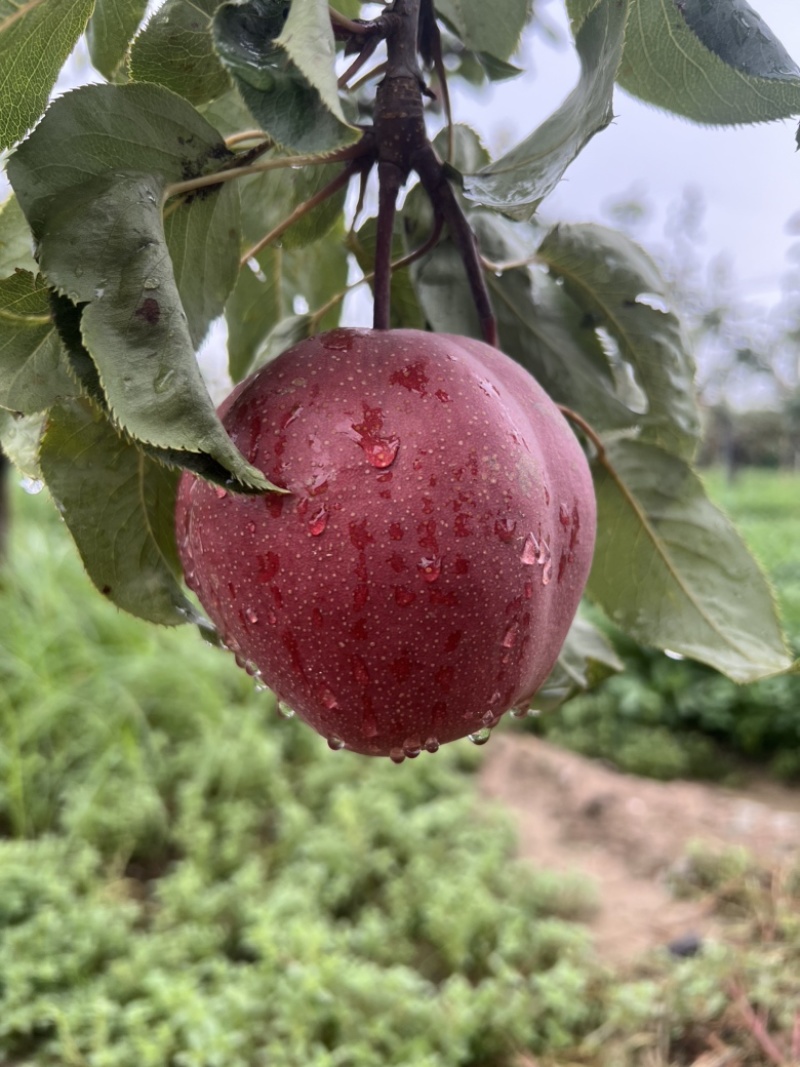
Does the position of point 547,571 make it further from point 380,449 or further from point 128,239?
point 128,239

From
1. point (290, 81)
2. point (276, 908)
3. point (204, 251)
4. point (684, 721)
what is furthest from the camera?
point (684, 721)

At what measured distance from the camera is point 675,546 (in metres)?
0.50

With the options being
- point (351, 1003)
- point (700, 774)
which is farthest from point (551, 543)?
point (700, 774)

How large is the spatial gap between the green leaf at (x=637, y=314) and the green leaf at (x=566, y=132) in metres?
0.15

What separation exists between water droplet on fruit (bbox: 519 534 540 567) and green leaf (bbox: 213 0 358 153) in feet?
0.50

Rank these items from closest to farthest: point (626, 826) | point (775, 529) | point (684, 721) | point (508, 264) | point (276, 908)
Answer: point (508, 264) → point (276, 908) → point (626, 826) → point (684, 721) → point (775, 529)

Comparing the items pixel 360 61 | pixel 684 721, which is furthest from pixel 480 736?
pixel 684 721

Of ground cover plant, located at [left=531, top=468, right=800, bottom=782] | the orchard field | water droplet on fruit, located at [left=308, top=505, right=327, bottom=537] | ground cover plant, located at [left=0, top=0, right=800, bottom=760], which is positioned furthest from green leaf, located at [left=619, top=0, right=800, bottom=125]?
ground cover plant, located at [left=531, top=468, right=800, bottom=782]

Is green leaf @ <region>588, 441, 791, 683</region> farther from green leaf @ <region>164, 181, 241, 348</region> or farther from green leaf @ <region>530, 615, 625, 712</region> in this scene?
green leaf @ <region>164, 181, 241, 348</region>

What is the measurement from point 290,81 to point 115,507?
0.20 metres

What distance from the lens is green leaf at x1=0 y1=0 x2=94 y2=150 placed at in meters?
0.32

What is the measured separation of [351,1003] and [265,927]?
16 centimetres

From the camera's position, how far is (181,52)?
34cm

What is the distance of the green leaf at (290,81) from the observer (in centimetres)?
24
